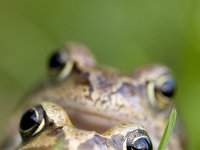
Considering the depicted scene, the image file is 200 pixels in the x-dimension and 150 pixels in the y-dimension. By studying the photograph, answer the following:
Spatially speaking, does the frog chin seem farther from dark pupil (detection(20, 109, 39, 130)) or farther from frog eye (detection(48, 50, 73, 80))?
dark pupil (detection(20, 109, 39, 130))

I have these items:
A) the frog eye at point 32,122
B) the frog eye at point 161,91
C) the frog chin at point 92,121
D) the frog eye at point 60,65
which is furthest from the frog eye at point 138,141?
the frog eye at point 60,65

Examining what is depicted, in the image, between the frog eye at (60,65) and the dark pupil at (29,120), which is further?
the frog eye at (60,65)

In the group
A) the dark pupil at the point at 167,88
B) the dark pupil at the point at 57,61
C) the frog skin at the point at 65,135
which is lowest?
the dark pupil at the point at 167,88

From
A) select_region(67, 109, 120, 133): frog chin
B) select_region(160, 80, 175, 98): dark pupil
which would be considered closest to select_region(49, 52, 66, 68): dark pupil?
select_region(67, 109, 120, 133): frog chin

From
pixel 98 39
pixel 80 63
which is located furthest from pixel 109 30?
pixel 80 63

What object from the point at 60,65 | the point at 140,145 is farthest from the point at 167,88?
the point at 140,145

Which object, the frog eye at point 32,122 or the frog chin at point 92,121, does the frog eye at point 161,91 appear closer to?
the frog chin at point 92,121

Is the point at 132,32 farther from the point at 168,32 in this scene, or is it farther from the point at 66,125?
the point at 66,125
